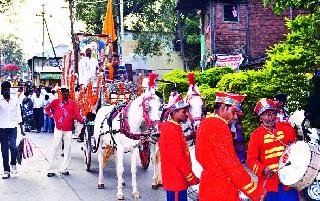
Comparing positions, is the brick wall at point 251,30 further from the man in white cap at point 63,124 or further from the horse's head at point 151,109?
the horse's head at point 151,109

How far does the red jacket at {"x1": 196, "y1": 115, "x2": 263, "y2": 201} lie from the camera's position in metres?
4.65

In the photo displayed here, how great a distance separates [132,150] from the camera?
9492 mm

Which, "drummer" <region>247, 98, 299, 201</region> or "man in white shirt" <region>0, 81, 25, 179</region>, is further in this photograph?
"man in white shirt" <region>0, 81, 25, 179</region>

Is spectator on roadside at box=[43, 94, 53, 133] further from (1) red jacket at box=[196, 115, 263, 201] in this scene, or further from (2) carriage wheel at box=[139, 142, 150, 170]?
(1) red jacket at box=[196, 115, 263, 201]

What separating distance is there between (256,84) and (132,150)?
429cm

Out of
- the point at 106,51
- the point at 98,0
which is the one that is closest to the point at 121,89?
the point at 106,51

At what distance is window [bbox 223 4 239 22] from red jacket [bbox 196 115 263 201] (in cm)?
2188

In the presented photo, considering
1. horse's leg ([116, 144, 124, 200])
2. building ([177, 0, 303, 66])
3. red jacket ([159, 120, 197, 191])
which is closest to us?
red jacket ([159, 120, 197, 191])

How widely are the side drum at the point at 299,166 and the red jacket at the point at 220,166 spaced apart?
901 millimetres

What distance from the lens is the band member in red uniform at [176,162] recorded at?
5.73 meters

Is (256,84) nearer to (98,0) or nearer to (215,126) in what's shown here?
(215,126)

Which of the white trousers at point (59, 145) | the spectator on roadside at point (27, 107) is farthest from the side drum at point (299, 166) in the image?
the spectator on roadside at point (27, 107)

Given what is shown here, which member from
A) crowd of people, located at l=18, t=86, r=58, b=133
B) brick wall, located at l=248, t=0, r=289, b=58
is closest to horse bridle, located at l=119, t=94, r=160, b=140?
crowd of people, located at l=18, t=86, r=58, b=133

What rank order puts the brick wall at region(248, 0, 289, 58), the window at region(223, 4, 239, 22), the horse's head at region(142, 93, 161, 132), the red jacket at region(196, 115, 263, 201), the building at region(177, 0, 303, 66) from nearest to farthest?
1. the red jacket at region(196, 115, 263, 201)
2. the horse's head at region(142, 93, 161, 132)
3. the building at region(177, 0, 303, 66)
4. the window at region(223, 4, 239, 22)
5. the brick wall at region(248, 0, 289, 58)
